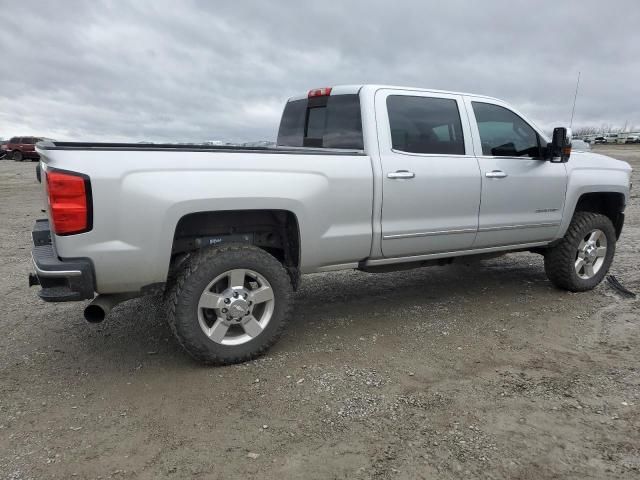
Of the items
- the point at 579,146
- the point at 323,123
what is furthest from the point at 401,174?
the point at 579,146

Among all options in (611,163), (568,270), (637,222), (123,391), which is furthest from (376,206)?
(637,222)

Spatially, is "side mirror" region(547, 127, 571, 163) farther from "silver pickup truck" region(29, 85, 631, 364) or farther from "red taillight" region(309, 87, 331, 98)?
"red taillight" region(309, 87, 331, 98)

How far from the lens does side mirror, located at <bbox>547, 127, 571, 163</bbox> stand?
15.1 ft

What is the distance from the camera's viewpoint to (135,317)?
4.52m

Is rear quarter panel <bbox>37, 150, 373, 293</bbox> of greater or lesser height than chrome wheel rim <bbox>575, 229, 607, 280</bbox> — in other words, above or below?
above

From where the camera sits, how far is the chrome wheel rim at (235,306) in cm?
337

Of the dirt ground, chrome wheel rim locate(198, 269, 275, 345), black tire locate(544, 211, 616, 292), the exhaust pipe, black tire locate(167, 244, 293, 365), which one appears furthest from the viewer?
black tire locate(544, 211, 616, 292)

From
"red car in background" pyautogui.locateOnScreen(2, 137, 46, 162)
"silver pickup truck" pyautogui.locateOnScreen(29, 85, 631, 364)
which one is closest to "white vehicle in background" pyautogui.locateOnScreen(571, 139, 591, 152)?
"silver pickup truck" pyautogui.locateOnScreen(29, 85, 631, 364)

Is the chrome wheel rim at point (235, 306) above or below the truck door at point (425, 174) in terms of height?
below

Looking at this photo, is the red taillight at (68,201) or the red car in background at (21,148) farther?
the red car in background at (21,148)

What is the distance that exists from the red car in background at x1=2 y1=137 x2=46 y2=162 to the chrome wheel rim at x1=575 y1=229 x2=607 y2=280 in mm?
33518

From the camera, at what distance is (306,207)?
354 cm

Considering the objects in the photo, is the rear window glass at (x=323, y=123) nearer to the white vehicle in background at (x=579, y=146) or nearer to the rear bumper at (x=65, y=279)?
the rear bumper at (x=65, y=279)

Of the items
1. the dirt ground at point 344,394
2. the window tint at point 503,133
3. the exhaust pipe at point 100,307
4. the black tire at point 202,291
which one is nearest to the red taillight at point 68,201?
the exhaust pipe at point 100,307
